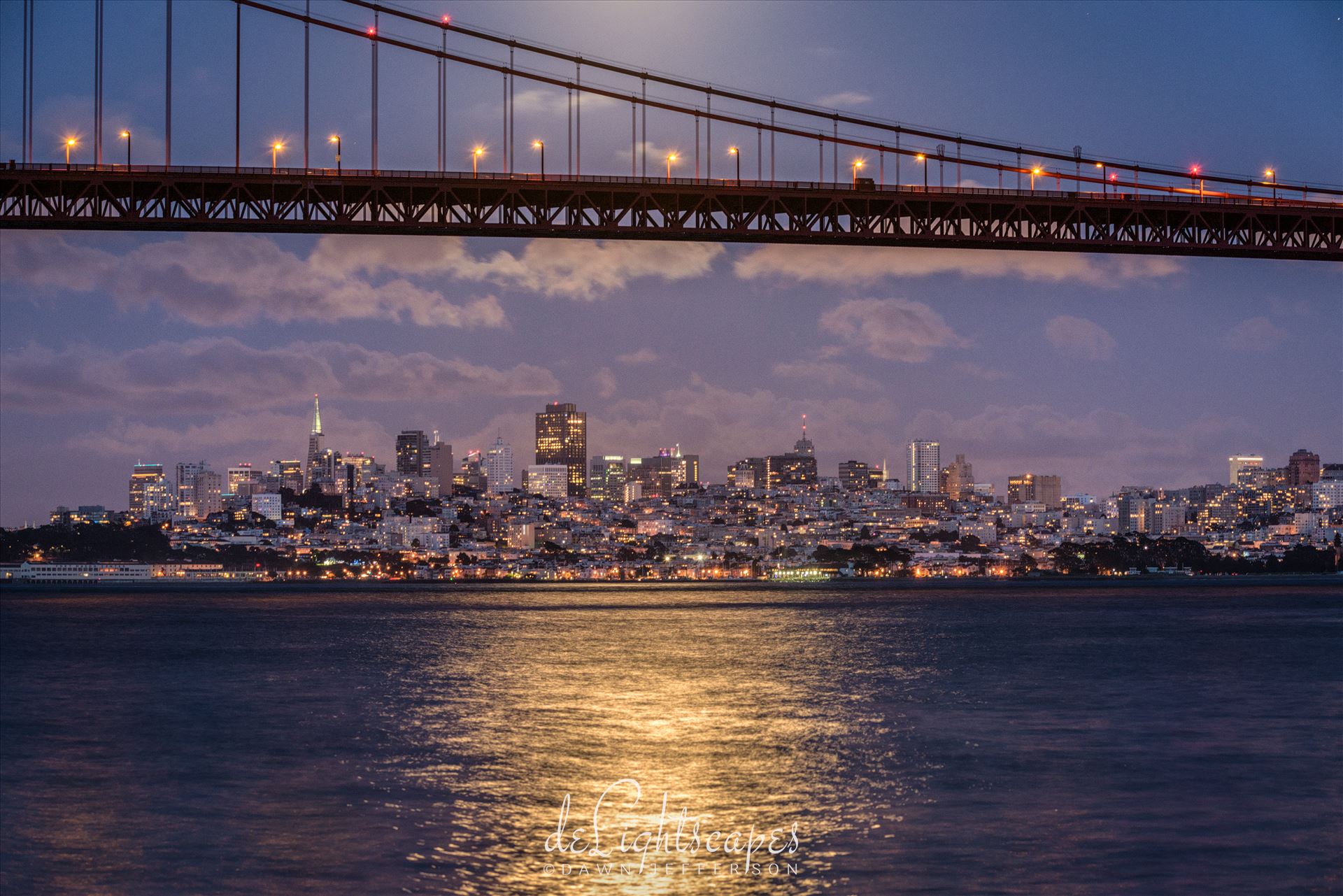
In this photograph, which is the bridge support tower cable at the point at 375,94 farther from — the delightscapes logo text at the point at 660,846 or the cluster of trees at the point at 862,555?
the cluster of trees at the point at 862,555

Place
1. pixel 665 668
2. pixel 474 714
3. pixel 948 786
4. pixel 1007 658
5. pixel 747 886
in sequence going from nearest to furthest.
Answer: pixel 747 886 → pixel 948 786 → pixel 474 714 → pixel 665 668 → pixel 1007 658

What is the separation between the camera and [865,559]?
172125 millimetres

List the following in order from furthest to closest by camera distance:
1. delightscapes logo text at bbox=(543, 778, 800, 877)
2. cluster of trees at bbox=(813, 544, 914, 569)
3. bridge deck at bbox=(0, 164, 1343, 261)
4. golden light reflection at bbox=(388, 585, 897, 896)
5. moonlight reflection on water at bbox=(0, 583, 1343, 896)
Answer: cluster of trees at bbox=(813, 544, 914, 569)
bridge deck at bbox=(0, 164, 1343, 261)
golden light reflection at bbox=(388, 585, 897, 896)
moonlight reflection on water at bbox=(0, 583, 1343, 896)
delightscapes logo text at bbox=(543, 778, 800, 877)

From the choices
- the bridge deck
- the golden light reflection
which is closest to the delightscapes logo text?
the golden light reflection

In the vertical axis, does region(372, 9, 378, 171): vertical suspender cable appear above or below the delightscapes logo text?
above

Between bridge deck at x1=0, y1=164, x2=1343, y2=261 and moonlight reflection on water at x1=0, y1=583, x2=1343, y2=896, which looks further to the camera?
bridge deck at x1=0, y1=164, x2=1343, y2=261

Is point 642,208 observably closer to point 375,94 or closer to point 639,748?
point 375,94

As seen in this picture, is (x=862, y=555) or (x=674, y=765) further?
(x=862, y=555)

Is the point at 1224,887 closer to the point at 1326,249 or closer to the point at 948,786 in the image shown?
the point at 948,786

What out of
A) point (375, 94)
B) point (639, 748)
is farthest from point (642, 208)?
point (639, 748)

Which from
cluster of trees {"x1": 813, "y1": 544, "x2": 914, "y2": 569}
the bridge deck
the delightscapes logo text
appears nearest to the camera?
the delightscapes logo text

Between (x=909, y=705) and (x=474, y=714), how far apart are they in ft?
28.1

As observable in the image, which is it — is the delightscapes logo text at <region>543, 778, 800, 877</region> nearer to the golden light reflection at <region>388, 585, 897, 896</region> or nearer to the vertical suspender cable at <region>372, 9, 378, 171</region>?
the golden light reflection at <region>388, 585, 897, 896</region>

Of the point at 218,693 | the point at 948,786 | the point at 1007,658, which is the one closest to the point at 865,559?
the point at 1007,658
